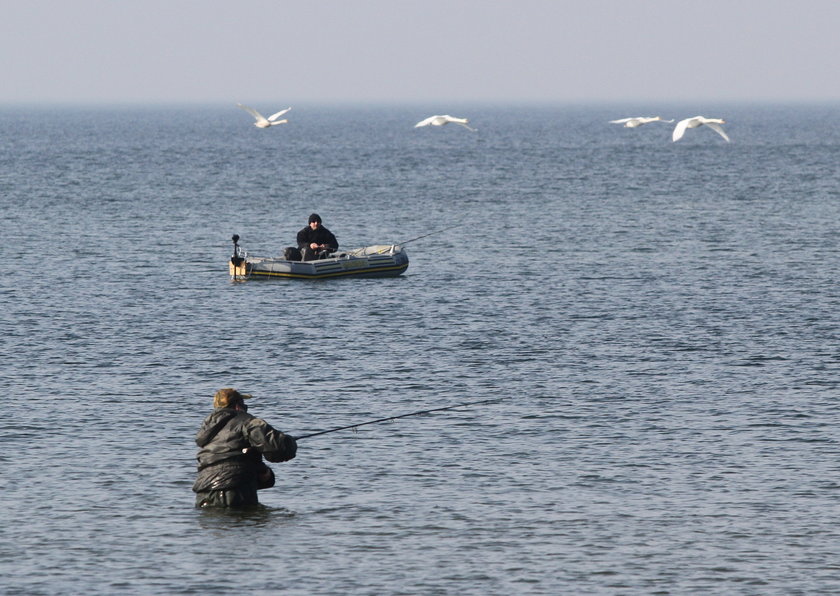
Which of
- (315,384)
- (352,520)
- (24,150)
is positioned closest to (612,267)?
(315,384)

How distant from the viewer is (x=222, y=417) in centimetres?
1845

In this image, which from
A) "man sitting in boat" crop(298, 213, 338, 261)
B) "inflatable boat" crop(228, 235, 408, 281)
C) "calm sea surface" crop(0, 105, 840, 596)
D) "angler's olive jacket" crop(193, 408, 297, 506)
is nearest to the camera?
"calm sea surface" crop(0, 105, 840, 596)

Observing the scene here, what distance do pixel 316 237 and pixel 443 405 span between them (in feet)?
59.5

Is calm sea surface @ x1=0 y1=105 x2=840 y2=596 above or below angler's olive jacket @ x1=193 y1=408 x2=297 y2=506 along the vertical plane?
below

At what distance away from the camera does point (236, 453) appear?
734 inches

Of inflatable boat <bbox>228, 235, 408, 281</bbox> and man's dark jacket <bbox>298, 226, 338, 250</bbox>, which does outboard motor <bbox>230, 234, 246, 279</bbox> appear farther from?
man's dark jacket <bbox>298, 226, 338, 250</bbox>

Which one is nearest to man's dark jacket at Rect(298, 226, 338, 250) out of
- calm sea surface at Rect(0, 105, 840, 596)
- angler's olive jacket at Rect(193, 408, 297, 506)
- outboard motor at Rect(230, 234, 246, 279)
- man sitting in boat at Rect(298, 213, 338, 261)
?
man sitting in boat at Rect(298, 213, 338, 261)

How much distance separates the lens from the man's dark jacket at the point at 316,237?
145 ft

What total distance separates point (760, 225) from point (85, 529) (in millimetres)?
50307

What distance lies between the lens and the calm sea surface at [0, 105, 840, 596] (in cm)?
1797

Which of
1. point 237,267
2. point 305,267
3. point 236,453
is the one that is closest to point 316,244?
point 305,267

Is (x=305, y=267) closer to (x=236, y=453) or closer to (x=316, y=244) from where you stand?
(x=316, y=244)

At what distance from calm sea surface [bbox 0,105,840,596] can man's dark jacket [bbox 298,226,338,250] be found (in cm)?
129

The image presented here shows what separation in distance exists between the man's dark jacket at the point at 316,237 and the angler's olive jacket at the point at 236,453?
82.7 ft
